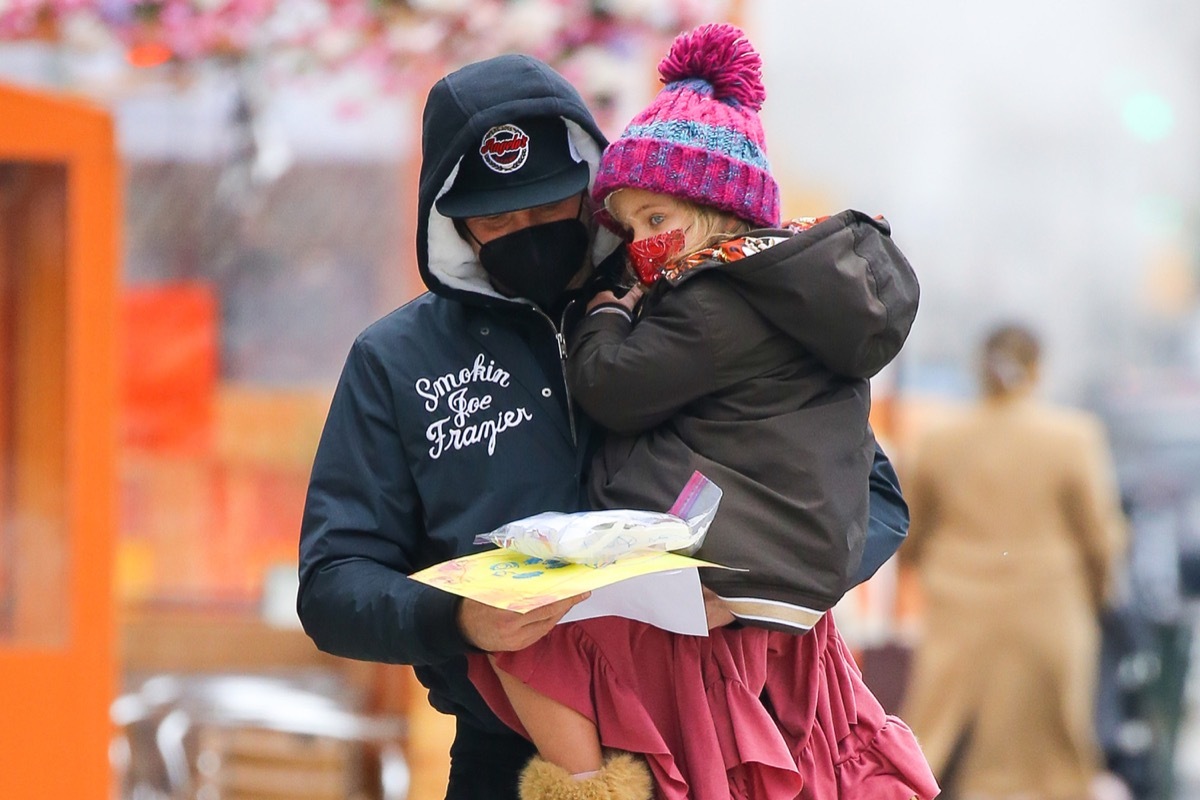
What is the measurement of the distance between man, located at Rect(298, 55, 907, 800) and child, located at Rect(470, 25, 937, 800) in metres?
0.07

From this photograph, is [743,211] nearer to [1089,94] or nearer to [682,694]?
[682,694]

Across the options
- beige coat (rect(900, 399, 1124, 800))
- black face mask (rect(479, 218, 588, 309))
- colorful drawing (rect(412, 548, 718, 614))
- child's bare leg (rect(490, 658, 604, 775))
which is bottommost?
beige coat (rect(900, 399, 1124, 800))

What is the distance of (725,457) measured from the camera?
185cm

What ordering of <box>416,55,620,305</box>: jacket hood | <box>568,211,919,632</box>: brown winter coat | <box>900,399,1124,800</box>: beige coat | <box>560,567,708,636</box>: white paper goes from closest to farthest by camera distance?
<box>560,567,708,636</box>: white paper < <box>568,211,919,632</box>: brown winter coat < <box>416,55,620,305</box>: jacket hood < <box>900,399,1124,800</box>: beige coat

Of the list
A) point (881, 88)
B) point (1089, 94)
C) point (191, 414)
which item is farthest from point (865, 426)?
point (1089, 94)

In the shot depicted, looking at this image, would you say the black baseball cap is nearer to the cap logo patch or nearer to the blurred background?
the cap logo patch

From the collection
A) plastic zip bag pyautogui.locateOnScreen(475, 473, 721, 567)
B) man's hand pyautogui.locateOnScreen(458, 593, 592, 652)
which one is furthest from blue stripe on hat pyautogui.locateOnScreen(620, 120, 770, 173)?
man's hand pyautogui.locateOnScreen(458, 593, 592, 652)

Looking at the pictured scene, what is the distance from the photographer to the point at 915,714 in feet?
19.4

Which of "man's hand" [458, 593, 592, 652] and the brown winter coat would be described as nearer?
"man's hand" [458, 593, 592, 652]

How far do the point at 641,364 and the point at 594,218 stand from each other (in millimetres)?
285

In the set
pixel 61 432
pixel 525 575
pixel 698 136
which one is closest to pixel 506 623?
pixel 525 575

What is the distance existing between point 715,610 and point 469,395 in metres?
0.39

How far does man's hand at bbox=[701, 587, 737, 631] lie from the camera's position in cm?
181

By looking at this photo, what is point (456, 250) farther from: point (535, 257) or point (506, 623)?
point (506, 623)
